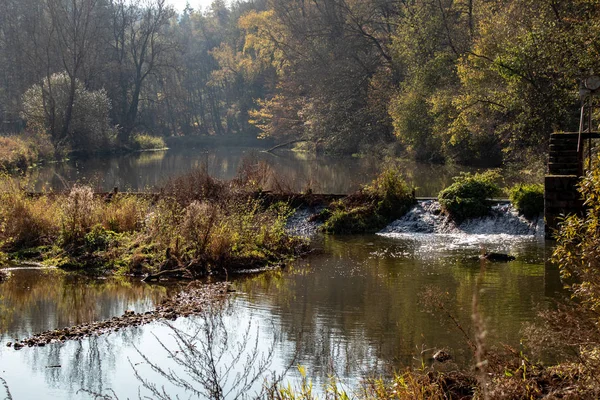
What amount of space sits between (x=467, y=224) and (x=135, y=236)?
8.66m

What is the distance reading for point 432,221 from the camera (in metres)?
19.6

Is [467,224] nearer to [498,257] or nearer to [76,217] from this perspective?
[498,257]

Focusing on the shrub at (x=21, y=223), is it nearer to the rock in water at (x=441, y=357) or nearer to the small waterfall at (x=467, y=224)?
the small waterfall at (x=467, y=224)

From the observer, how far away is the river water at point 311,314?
28.0 feet

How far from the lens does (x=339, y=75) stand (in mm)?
43938

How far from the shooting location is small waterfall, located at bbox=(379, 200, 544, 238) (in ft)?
60.5

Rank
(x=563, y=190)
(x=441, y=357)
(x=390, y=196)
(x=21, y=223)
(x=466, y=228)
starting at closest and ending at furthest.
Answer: (x=441, y=357), (x=563, y=190), (x=21, y=223), (x=466, y=228), (x=390, y=196)

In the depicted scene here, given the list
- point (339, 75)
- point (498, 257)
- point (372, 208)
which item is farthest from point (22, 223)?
point (339, 75)

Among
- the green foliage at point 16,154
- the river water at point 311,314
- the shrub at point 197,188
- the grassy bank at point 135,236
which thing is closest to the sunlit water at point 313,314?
the river water at point 311,314

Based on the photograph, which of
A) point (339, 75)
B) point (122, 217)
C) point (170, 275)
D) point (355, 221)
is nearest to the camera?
point (170, 275)

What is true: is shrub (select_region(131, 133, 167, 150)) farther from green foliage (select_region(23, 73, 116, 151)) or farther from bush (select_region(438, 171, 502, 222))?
bush (select_region(438, 171, 502, 222))

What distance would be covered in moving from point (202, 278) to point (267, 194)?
25.8ft

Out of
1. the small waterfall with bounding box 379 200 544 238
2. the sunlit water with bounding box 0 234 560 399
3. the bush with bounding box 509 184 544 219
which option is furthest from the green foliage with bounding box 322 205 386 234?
the bush with bounding box 509 184 544 219

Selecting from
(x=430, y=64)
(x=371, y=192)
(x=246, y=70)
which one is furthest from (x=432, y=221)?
(x=246, y=70)
